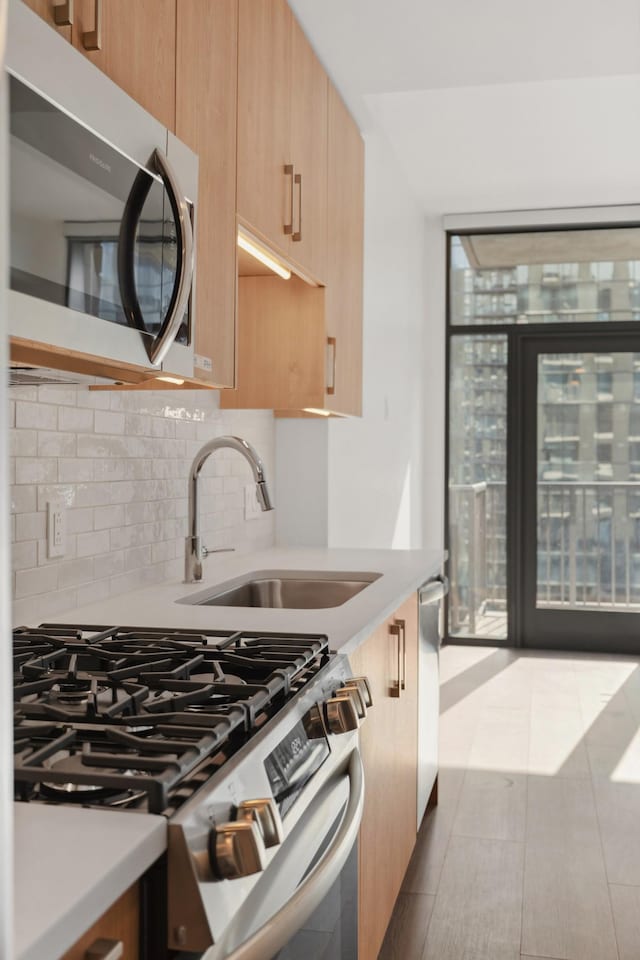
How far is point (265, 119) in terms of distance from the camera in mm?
2221

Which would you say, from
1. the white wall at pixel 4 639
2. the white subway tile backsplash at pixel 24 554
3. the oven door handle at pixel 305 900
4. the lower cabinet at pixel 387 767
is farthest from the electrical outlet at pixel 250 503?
the white wall at pixel 4 639

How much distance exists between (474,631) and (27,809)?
502 cm

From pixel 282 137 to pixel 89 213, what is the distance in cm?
121

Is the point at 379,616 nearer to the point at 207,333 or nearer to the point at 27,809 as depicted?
the point at 207,333

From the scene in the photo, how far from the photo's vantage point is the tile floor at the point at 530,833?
2.18m

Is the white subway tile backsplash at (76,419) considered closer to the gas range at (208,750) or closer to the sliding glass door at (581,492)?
the gas range at (208,750)

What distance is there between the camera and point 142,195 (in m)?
1.44

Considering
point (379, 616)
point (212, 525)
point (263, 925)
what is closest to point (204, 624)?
point (379, 616)

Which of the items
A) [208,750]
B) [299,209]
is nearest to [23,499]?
[208,750]

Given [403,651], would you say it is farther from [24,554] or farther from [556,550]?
[556,550]

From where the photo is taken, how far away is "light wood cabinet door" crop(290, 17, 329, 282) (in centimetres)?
248

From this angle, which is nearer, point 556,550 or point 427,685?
point 427,685

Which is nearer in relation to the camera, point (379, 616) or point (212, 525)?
point (379, 616)

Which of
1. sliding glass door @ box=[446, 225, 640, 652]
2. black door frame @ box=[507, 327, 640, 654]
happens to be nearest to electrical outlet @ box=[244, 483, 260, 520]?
sliding glass door @ box=[446, 225, 640, 652]
